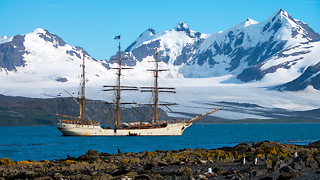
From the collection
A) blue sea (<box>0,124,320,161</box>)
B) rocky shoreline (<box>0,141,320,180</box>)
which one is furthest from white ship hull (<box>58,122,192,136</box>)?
rocky shoreline (<box>0,141,320,180</box>)

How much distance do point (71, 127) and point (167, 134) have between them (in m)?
23.7

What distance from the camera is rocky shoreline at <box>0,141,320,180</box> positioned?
82.6 ft

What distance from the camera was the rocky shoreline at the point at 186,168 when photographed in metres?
25.2

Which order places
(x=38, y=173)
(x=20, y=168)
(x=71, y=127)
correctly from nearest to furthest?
(x=38, y=173) < (x=20, y=168) < (x=71, y=127)

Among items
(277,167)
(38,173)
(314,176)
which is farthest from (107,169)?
(314,176)

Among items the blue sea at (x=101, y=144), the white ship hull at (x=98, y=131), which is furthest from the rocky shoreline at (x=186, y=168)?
the white ship hull at (x=98, y=131)

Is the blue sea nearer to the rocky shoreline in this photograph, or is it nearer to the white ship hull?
the white ship hull

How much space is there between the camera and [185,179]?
1005 inches

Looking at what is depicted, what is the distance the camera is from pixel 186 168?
28.6 metres

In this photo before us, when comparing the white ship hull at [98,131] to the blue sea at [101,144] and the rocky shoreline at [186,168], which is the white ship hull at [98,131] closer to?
the blue sea at [101,144]

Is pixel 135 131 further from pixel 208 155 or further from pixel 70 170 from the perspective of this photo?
pixel 70 170

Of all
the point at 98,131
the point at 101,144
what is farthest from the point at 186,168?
the point at 98,131

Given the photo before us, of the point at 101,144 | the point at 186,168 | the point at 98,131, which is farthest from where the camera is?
the point at 98,131

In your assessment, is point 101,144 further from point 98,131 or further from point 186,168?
point 186,168
